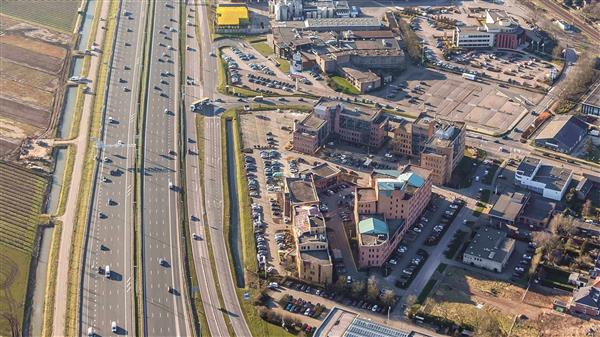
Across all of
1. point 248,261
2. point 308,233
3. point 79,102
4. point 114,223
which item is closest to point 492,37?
point 79,102

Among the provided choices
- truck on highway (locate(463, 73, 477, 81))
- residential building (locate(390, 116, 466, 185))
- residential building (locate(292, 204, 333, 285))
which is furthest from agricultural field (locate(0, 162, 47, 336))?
truck on highway (locate(463, 73, 477, 81))

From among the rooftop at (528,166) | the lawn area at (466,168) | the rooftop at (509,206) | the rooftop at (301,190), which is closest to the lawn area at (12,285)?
the rooftop at (301,190)

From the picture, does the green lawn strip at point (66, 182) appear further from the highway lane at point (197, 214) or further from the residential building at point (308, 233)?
the residential building at point (308, 233)

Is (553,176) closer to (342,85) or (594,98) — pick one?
(594,98)

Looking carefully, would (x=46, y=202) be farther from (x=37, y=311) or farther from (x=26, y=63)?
(x=26, y=63)

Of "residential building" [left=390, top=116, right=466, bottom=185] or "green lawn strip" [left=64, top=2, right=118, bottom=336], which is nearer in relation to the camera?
"green lawn strip" [left=64, top=2, right=118, bottom=336]

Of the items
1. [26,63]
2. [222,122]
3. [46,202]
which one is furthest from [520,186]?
[26,63]

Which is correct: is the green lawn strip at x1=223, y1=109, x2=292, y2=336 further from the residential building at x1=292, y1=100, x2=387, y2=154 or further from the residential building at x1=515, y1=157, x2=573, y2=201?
the residential building at x1=515, y1=157, x2=573, y2=201
